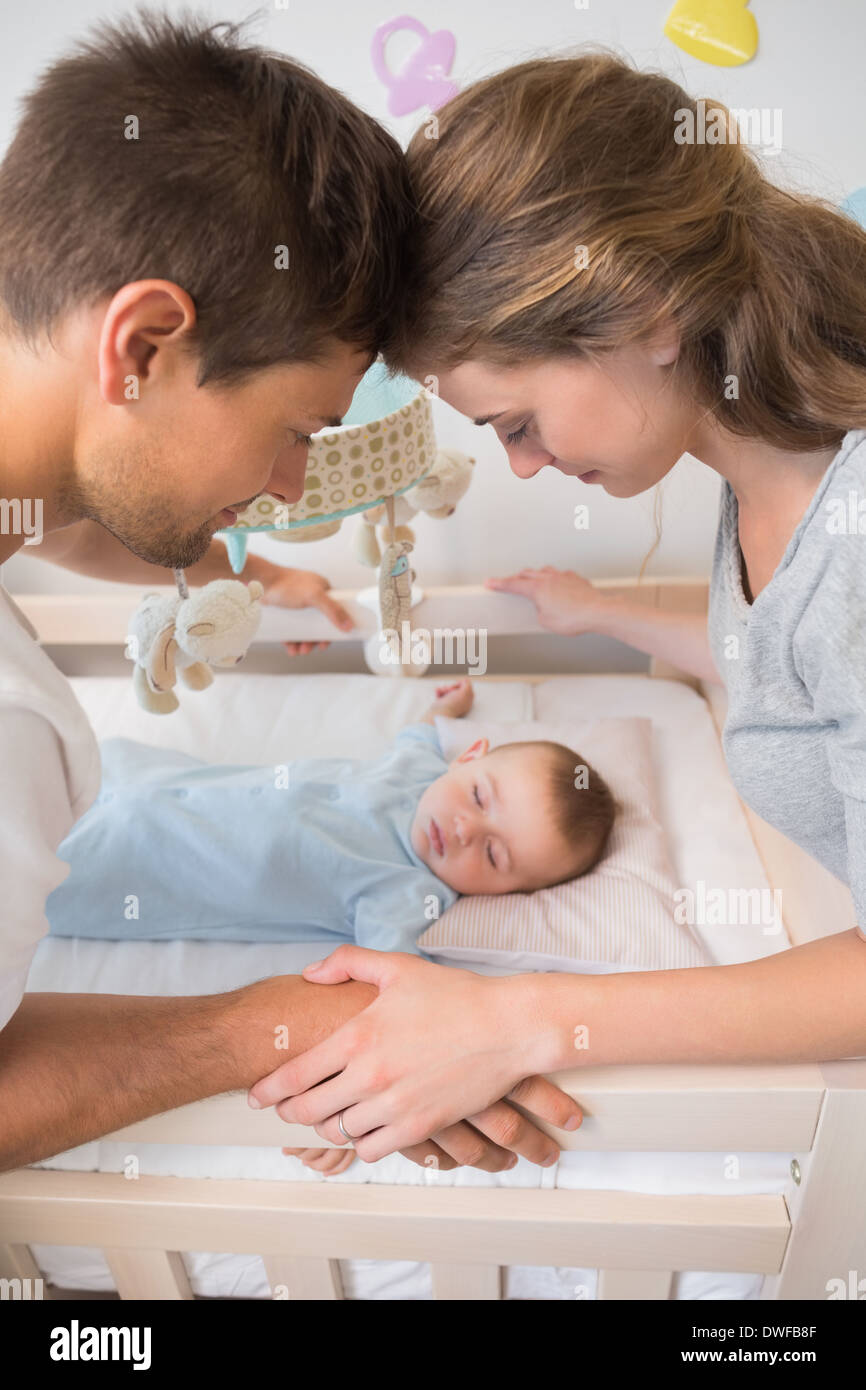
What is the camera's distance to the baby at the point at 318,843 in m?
1.29

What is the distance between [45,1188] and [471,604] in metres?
1.05

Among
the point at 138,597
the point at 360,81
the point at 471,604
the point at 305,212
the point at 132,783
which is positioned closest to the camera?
the point at 305,212

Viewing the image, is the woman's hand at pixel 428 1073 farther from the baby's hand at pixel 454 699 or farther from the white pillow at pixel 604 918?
the baby's hand at pixel 454 699

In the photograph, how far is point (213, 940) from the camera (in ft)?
4.27

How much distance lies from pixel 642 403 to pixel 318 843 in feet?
2.43

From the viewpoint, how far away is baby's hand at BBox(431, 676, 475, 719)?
1735 mm

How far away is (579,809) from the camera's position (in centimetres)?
140

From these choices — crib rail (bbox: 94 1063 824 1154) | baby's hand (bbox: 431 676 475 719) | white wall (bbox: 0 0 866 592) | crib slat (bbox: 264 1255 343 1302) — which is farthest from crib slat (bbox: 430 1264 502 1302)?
white wall (bbox: 0 0 866 592)

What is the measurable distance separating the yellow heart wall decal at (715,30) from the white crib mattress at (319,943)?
95cm

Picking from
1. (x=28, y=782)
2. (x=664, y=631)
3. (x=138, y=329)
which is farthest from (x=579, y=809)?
(x=138, y=329)

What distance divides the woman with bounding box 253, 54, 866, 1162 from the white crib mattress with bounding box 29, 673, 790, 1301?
23 centimetres

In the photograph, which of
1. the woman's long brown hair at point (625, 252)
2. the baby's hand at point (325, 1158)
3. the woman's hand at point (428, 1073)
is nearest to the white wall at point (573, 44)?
the woman's long brown hair at point (625, 252)
